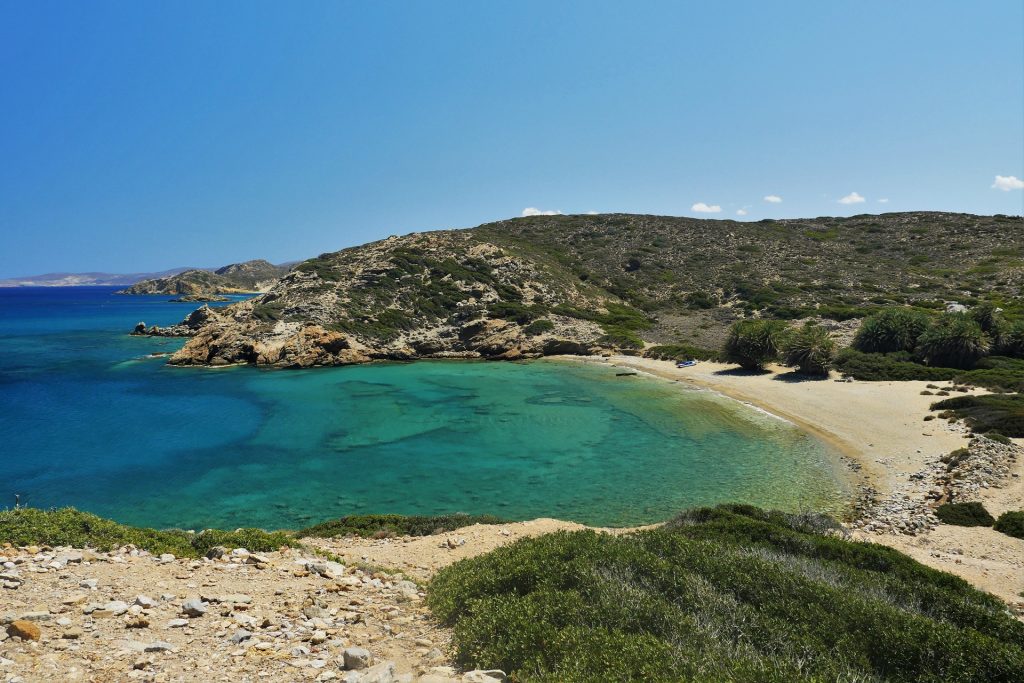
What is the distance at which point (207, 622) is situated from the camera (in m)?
6.53

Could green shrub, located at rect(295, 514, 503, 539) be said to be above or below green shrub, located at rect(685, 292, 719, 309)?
below

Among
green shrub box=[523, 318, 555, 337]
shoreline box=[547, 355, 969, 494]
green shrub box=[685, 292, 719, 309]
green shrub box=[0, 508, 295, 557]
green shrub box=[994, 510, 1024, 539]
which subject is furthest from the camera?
green shrub box=[685, 292, 719, 309]

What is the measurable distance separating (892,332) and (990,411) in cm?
1656

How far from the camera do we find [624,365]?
45.2 m

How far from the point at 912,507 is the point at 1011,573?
4604 millimetres

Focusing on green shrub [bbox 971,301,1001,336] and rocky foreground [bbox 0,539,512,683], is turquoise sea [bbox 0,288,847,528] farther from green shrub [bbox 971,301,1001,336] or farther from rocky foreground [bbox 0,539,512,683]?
green shrub [bbox 971,301,1001,336]

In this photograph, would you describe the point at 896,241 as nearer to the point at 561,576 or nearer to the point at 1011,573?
the point at 1011,573

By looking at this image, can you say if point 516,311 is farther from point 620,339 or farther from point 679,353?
point 679,353

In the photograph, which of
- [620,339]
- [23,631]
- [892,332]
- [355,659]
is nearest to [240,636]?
[355,659]

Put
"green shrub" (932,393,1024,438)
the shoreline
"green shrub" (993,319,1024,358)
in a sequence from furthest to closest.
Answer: "green shrub" (993,319,1024,358)
"green shrub" (932,393,1024,438)
the shoreline

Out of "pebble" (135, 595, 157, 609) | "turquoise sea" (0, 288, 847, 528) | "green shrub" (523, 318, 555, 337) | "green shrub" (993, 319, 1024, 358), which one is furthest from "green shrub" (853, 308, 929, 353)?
"pebble" (135, 595, 157, 609)

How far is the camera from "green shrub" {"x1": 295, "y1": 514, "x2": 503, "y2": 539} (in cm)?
1471

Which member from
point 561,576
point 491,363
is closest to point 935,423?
point 561,576

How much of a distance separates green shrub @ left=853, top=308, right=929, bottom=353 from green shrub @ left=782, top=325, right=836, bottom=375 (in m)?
4.12
